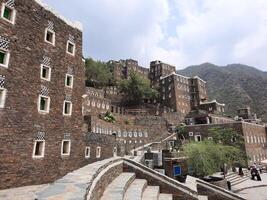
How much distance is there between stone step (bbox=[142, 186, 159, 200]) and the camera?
9.82 metres

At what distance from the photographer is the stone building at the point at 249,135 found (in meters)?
42.5

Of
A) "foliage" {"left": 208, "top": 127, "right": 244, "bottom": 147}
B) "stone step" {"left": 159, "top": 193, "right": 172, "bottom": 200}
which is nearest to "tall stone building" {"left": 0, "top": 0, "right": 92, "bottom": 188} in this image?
"stone step" {"left": 159, "top": 193, "right": 172, "bottom": 200}

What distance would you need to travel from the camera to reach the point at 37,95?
51.9ft

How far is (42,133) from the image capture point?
15.8 metres

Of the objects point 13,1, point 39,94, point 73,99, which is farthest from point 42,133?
point 13,1

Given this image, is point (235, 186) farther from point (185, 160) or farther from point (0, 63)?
point (0, 63)

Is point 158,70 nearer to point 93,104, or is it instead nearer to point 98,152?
point 93,104

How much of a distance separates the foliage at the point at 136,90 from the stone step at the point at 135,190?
61.1 metres

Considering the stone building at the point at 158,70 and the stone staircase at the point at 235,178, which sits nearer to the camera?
the stone staircase at the point at 235,178

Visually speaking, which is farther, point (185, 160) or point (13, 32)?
point (185, 160)

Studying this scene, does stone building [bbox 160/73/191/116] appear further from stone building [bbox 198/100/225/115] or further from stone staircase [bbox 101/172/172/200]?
stone staircase [bbox 101/172/172/200]

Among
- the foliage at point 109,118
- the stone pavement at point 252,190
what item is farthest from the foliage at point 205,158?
the foliage at point 109,118

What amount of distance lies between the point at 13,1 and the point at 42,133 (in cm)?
900

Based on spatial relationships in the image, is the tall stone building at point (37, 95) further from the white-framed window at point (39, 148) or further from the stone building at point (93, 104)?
the stone building at point (93, 104)
